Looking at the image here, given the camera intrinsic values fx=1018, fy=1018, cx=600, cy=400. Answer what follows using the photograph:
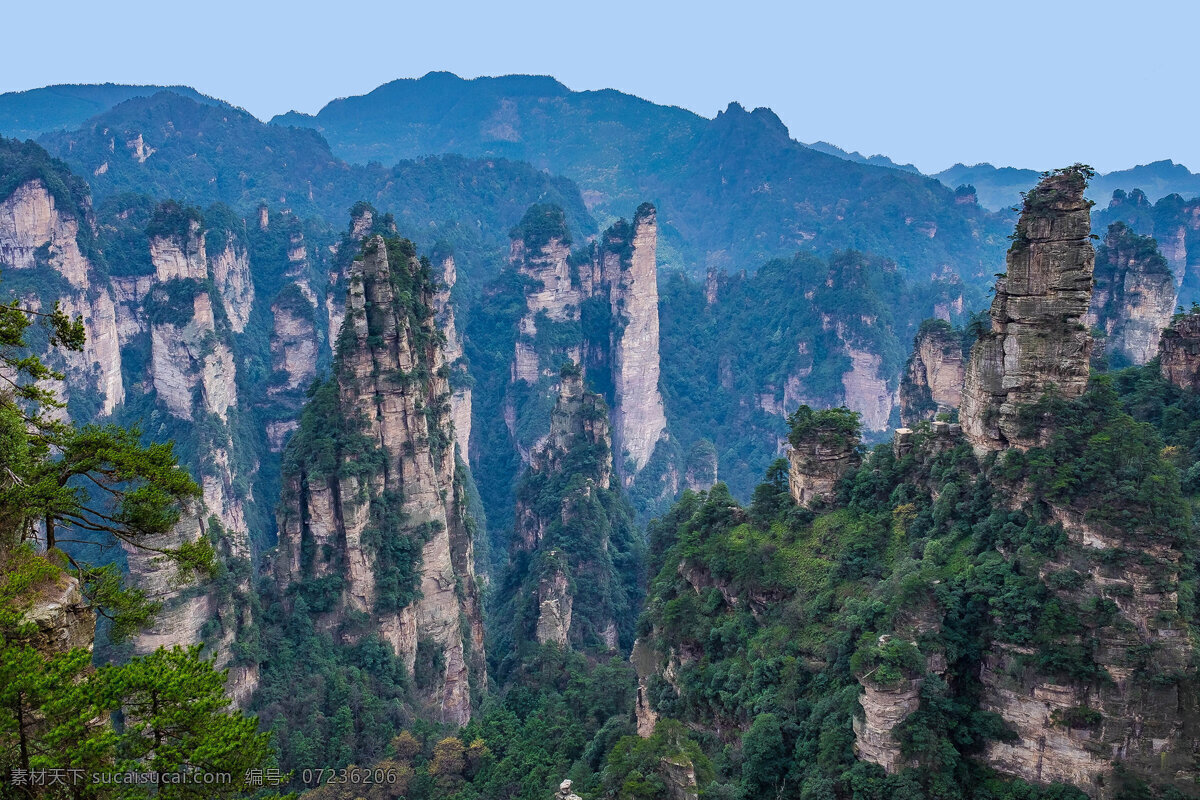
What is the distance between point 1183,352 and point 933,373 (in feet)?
74.7

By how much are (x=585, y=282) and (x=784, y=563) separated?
59.9 m

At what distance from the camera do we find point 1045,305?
80.5 ft

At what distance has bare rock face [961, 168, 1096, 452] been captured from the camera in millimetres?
24281

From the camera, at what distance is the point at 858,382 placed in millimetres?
86062

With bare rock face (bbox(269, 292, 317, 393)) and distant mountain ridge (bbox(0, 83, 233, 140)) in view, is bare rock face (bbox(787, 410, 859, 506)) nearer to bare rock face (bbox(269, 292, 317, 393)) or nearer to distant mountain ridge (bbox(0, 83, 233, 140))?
bare rock face (bbox(269, 292, 317, 393))

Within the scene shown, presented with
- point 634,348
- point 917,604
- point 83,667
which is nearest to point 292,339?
point 634,348

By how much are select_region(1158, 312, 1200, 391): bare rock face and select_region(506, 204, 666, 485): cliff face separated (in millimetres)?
52427

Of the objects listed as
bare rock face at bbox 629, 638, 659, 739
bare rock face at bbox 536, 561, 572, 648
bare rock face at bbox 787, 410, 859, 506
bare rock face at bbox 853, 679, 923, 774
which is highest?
bare rock face at bbox 787, 410, 859, 506

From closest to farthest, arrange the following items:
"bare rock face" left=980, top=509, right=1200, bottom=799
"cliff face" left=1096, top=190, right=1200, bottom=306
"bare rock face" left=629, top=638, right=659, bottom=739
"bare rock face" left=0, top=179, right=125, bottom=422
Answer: "bare rock face" left=980, top=509, right=1200, bottom=799
"bare rock face" left=629, top=638, right=659, bottom=739
"bare rock face" left=0, top=179, right=125, bottom=422
"cliff face" left=1096, top=190, right=1200, bottom=306

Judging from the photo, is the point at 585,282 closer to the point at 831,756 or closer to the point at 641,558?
the point at 641,558

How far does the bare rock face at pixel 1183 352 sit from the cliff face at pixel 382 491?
87.4 feet

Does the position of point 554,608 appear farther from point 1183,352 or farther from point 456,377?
point 456,377

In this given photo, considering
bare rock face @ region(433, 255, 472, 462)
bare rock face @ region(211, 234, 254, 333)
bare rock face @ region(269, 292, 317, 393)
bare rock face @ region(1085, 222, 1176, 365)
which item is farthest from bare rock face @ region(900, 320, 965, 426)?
bare rock face @ region(211, 234, 254, 333)

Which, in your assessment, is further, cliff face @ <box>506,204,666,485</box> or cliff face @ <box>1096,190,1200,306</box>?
cliff face @ <box>1096,190,1200,306</box>
